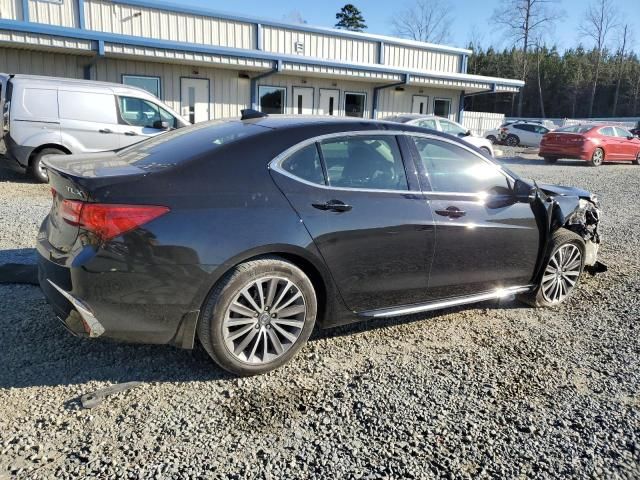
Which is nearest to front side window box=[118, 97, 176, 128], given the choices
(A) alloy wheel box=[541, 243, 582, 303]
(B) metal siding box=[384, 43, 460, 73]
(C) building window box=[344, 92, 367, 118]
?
(A) alloy wheel box=[541, 243, 582, 303]

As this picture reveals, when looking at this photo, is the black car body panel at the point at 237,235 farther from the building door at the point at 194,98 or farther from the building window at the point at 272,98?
the building window at the point at 272,98

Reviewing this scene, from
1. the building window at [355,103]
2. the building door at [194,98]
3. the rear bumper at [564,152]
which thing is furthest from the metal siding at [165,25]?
the rear bumper at [564,152]

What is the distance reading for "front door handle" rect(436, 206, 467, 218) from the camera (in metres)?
3.84

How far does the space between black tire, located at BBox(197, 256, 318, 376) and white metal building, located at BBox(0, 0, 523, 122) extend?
1278 centimetres

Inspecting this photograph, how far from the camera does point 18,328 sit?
147 inches

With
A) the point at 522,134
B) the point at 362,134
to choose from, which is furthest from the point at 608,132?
the point at 362,134

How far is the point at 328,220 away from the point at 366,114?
61.4ft

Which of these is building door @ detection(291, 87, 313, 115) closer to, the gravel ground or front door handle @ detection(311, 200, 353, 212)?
the gravel ground

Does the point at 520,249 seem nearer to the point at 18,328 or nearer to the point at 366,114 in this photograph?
the point at 18,328

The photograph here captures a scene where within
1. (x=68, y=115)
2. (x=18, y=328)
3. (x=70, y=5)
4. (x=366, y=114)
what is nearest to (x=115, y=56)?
(x=70, y=5)

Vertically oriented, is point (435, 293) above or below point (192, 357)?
above

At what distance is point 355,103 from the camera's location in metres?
20.9

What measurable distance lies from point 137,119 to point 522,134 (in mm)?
24241

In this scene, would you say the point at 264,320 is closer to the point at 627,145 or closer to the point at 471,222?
the point at 471,222
